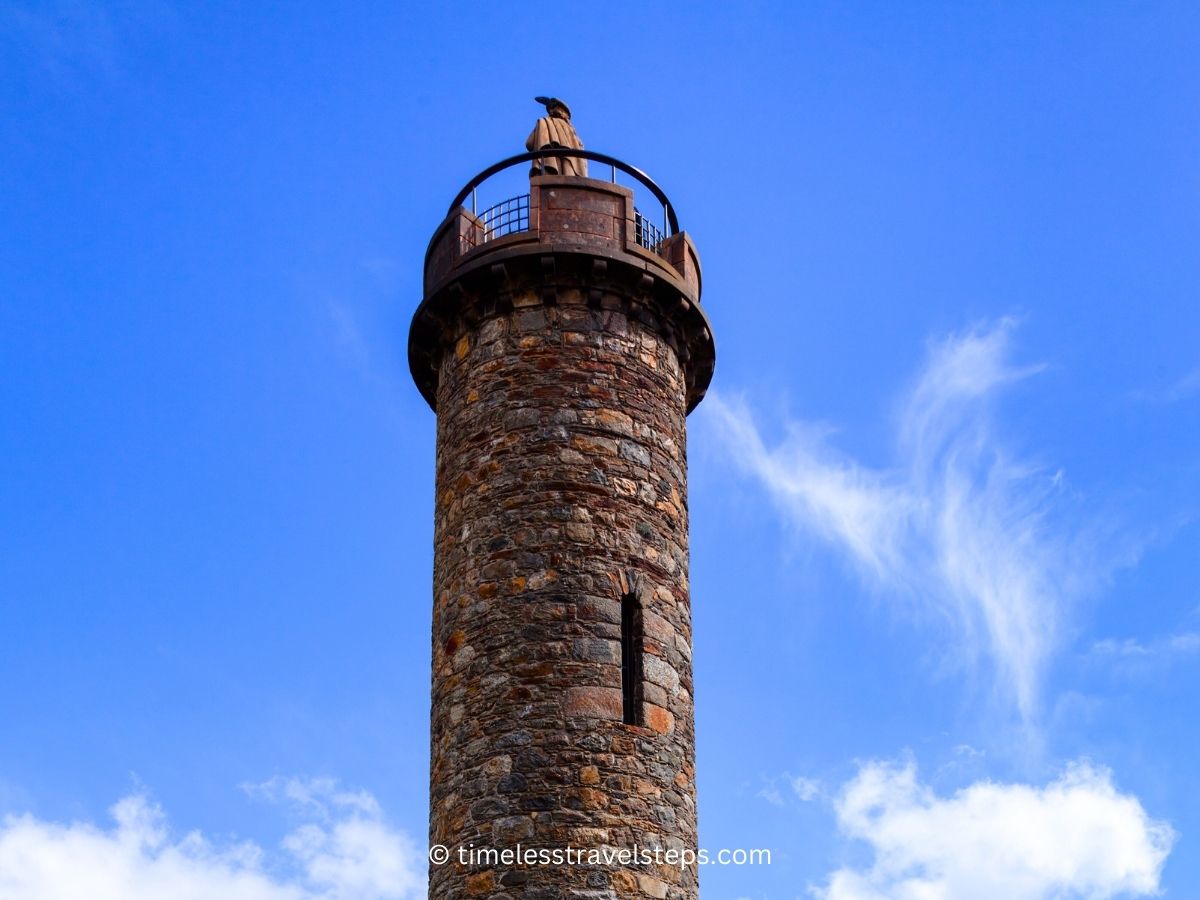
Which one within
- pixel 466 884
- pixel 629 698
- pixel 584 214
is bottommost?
pixel 466 884

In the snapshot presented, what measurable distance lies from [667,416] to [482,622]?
111 inches

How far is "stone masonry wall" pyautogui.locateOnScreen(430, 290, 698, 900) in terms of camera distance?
12.5 metres

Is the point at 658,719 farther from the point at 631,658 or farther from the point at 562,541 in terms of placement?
the point at 562,541

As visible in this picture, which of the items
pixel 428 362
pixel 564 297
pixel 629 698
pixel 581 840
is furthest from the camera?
pixel 428 362

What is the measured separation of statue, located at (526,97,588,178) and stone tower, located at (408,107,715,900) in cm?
8

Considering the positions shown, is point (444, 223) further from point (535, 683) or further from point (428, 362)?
point (535, 683)

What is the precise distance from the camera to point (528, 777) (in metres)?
12.5

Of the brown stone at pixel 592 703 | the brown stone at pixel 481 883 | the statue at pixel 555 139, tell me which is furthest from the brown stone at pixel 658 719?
the statue at pixel 555 139

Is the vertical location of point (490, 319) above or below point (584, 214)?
below

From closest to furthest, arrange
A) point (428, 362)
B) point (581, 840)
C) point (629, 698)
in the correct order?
point (581, 840) < point (629, 698) < point (428, 362)

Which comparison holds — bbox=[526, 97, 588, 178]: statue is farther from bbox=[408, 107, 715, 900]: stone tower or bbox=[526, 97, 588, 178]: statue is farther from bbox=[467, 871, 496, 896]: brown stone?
bbox=[467, 871, 496, 896]: brown stone

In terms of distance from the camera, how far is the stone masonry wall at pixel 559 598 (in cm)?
1247

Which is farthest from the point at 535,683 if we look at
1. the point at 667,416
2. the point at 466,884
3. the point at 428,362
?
the point at 428,362

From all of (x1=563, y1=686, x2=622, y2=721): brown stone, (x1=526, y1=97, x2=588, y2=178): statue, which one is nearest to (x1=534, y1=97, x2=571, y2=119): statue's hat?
(x1=526, y1=97, x2=588, y2=178): statue
